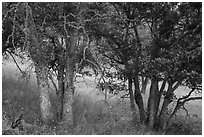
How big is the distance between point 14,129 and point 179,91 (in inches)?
296

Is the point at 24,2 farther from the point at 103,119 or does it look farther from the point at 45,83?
the point at 103,119

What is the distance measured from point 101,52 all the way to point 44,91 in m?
2.00

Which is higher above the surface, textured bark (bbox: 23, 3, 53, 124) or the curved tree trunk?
textured bark (bbox: 23, 3, 53, 124)

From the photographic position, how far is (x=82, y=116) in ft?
33.1

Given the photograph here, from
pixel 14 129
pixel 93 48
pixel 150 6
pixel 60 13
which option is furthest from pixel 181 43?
pixel 14 129

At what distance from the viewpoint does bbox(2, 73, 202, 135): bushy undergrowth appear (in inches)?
332

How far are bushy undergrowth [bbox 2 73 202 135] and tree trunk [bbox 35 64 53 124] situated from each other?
283mm

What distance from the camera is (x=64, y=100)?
9180 mm

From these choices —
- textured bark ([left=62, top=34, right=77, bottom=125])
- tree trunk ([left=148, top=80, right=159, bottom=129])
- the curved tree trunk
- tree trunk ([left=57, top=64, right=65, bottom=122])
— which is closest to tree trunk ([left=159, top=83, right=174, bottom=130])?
Answer: the curved tree trunk

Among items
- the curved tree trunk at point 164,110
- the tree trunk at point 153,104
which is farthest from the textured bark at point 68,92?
the curved tree trunk at point 164,110

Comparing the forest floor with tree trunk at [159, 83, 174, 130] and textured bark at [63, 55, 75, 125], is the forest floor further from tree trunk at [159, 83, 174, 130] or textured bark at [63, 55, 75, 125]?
textured bark at [63, 55, 75, 125]

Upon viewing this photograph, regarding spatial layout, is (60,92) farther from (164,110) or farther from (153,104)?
(164,110)

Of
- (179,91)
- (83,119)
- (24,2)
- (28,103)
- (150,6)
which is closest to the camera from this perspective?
(24,2)

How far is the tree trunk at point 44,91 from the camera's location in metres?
8.46
